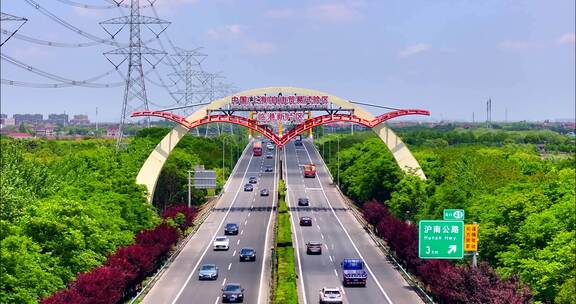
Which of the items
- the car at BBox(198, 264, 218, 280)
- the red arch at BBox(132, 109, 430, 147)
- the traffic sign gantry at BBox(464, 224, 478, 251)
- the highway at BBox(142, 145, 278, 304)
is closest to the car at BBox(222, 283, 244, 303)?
the highway at BBox(142, 145, 278, 304)

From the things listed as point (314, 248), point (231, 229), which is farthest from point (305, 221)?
point (314, 248)

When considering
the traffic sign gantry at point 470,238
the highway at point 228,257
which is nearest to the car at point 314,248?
the highway at point 228,257

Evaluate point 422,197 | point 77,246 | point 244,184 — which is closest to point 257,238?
point 422,197

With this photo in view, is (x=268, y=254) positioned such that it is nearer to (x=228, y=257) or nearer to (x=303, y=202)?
(x=228, y=257)

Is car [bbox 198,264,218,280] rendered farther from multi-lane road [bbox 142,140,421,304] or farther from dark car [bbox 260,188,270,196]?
dark car [bbox 260,188,270,196]

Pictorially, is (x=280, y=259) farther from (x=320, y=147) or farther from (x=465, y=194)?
(x=320, y=147)

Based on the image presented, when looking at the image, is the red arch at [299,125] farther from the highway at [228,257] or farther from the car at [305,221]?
the highway at [228,257]
